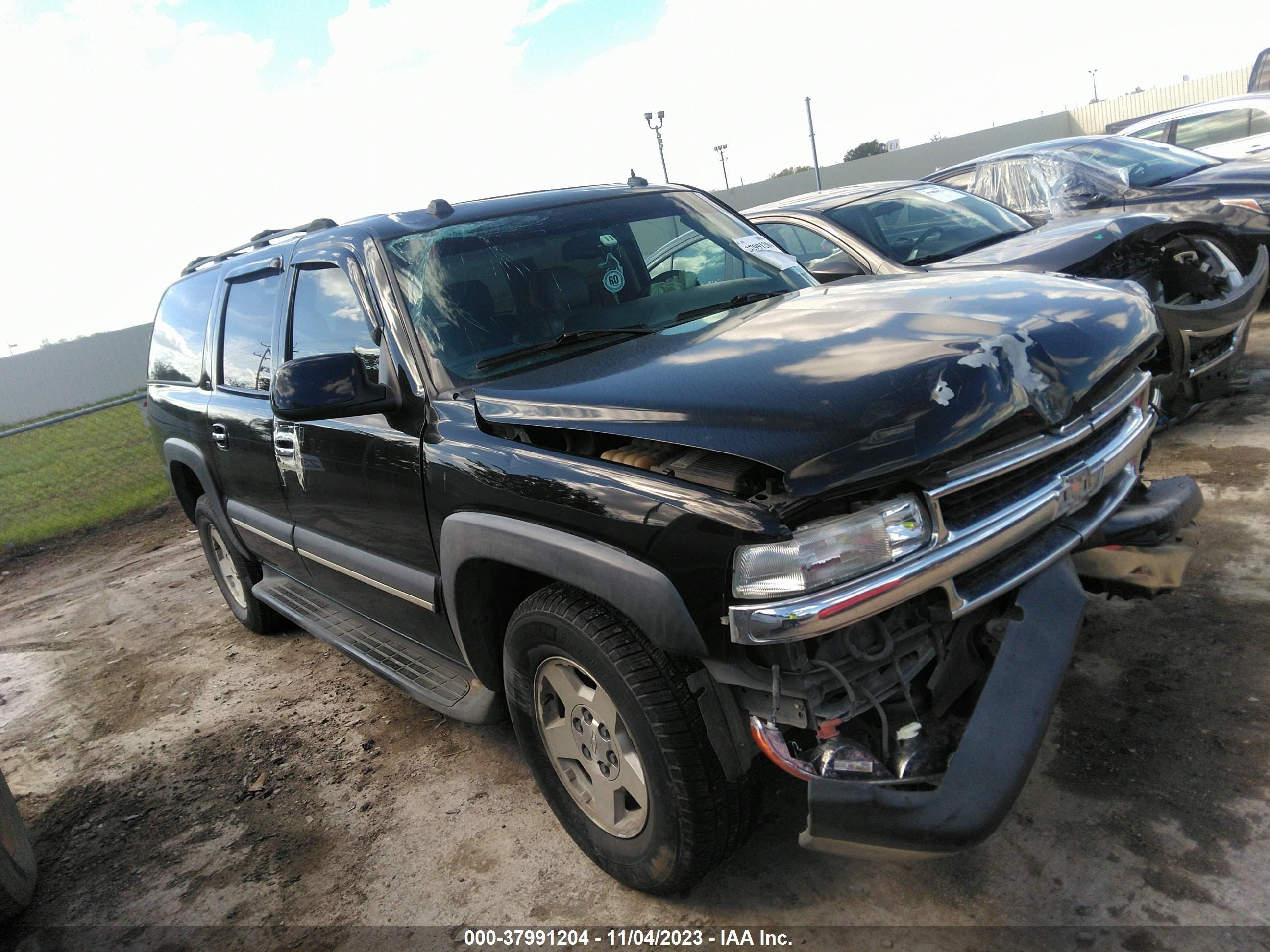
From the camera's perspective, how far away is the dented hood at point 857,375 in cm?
189

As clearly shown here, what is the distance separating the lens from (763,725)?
203 cm

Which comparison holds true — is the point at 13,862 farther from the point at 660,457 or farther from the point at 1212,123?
the point at 1212,123

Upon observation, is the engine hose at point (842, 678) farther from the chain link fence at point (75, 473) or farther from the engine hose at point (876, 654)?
the chain link fence at point (75, 473)

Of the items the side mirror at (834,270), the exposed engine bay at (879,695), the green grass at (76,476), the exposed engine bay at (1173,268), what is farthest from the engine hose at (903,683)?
the green grass at (76,476)

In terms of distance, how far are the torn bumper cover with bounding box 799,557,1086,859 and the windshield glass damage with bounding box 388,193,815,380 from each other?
1514 mm

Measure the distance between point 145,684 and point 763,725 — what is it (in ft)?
13.9

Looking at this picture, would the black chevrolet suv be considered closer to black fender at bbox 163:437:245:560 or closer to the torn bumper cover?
the torn bumper cover

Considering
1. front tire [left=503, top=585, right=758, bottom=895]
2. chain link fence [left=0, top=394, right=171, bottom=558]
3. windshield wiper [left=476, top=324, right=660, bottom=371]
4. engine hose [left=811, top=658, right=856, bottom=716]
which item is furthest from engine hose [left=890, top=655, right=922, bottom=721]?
chain link fence [left=0, top=394, right=171, bottom=558]

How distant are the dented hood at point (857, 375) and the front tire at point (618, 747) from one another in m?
0.54

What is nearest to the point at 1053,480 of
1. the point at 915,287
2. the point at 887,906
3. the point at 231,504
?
the point at 915,287

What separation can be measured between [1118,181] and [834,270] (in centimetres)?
424

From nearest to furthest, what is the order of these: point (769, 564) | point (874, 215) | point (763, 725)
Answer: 1. point (769, 564)
2. point (763, 725)
3. point (874, 215)

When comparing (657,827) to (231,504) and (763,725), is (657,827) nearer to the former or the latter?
(763,725)

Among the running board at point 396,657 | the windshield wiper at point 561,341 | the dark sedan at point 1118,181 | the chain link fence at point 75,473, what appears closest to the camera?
the windshield wiper at point 561,341
